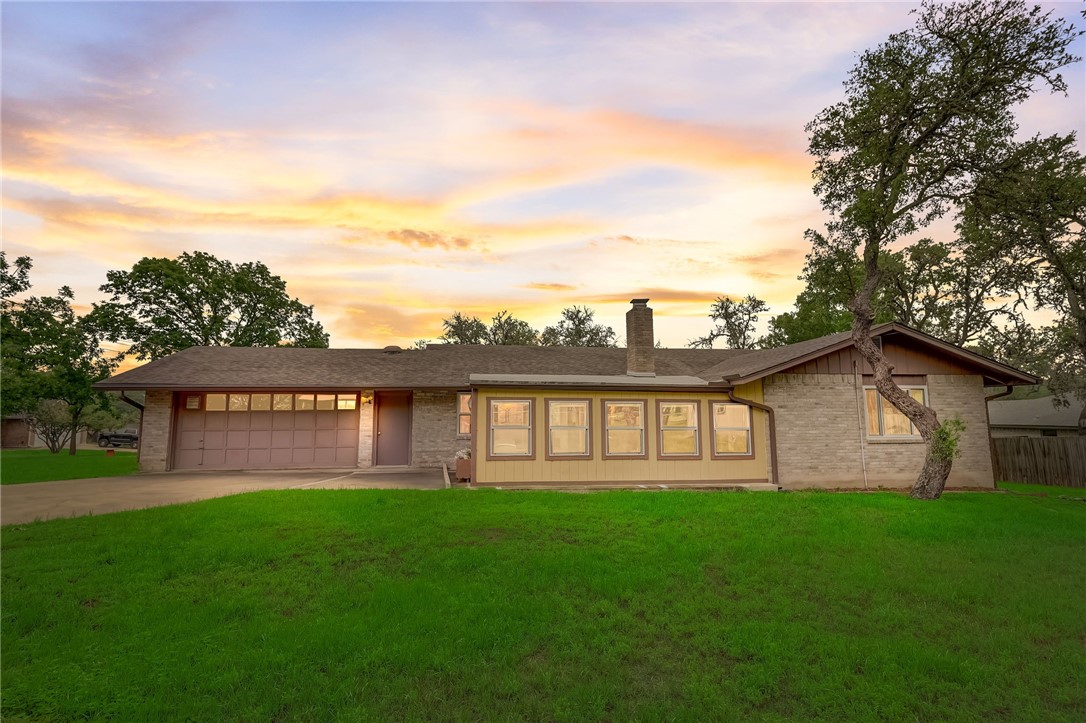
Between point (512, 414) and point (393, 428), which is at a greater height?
point (512, 414)

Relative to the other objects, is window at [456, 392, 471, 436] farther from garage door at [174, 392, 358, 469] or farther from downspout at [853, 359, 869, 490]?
downspout at [853, 359, 869, 490]

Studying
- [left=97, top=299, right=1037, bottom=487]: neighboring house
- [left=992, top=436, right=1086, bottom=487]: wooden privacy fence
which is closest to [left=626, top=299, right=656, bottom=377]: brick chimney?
[left=97, top=299, right=1037, bottom=487]: neighboring house

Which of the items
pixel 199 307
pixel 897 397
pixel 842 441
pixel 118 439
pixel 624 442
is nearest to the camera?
pixel 897 397

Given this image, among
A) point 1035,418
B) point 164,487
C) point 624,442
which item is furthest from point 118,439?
point 1035,418

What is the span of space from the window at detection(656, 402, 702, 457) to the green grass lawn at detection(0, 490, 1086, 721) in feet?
19.0

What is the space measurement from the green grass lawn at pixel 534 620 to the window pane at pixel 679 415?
19.9ft

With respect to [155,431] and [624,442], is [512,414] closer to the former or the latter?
[624,442]

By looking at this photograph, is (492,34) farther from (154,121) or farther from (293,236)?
(293,236)

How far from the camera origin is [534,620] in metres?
5.03

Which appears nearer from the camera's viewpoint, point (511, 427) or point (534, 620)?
point (534, 620)

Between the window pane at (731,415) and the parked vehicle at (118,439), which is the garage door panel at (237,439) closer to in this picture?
the window pane at (731,415)

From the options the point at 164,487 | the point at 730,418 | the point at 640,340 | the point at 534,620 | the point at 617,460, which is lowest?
the point at 534,620

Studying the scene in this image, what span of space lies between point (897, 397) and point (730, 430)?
13.7 ft

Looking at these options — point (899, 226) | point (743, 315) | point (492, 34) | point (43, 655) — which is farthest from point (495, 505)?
point (743, 315)
